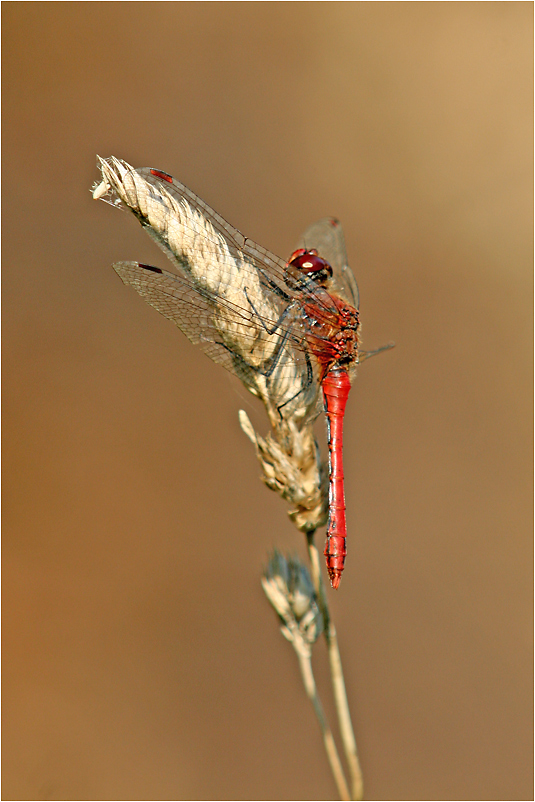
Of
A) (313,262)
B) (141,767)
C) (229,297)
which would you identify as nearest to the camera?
(229,297)

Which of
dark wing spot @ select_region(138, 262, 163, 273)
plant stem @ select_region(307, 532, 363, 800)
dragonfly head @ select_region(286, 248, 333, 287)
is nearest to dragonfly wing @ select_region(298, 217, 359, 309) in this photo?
dragonfly head @ select_region(286, 248, 333, 287)

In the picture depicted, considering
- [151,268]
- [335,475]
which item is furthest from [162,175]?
[335,475]

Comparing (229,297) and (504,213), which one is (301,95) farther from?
(229,297)

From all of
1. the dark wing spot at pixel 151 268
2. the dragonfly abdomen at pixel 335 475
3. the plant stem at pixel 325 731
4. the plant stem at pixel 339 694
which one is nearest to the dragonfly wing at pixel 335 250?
the dragonfly abdomen at pixel 335 475

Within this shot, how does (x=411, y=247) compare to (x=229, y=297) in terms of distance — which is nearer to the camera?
(x=229, y=297)

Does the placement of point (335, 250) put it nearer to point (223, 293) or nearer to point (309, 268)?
point (309, 268)

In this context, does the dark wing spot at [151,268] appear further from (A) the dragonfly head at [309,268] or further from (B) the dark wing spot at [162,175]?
(A) the dragonfly head at [309,268]

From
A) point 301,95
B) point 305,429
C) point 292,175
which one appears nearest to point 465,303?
point 292,175

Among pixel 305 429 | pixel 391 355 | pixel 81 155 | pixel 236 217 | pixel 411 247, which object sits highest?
pixel 81 155
